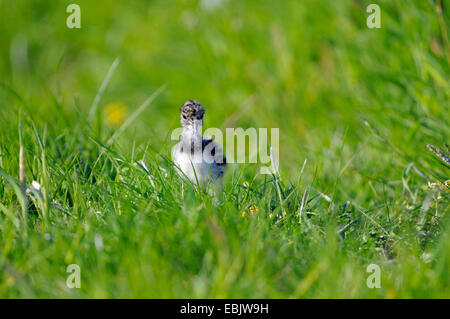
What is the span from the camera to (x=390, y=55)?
183 inches

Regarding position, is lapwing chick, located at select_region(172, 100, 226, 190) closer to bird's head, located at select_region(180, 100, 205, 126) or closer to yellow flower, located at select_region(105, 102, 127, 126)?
bird's head, located at select_region(180, 100, 205, 126)

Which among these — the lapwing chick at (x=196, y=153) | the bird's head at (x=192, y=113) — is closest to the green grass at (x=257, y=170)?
the lapwing chick at (x=196, y=153)

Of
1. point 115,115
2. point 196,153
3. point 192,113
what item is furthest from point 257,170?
point 115,115

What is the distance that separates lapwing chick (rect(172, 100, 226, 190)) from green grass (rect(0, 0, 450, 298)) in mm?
104

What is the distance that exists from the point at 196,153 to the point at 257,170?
0.46m

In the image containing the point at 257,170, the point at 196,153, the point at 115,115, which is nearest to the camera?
the point at 196,153

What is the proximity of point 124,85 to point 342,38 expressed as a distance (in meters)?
2.90

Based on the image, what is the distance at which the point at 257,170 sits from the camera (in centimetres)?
350

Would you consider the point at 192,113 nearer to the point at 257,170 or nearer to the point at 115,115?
the point at 257,170

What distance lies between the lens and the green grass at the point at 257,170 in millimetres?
2336

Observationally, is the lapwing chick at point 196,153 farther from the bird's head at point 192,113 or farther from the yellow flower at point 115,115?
the yellow flower at point 115,115

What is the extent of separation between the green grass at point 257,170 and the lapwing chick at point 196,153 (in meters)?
0.10
